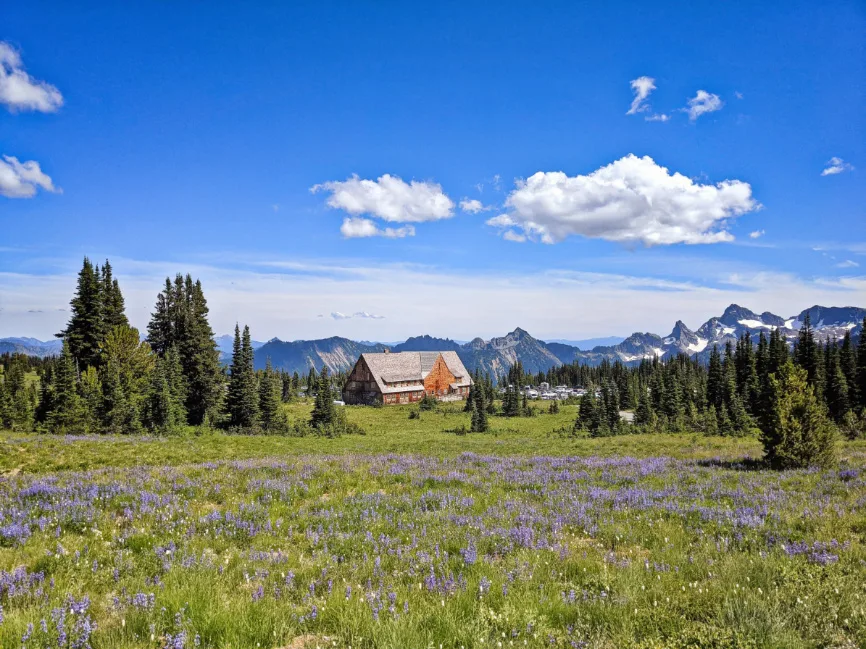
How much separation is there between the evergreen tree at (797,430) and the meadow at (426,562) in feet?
11.1

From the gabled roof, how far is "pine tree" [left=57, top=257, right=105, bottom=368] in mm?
49668

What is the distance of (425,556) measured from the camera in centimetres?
656

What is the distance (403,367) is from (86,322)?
58433mm

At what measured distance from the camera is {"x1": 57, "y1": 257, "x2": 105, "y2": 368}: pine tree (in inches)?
1861

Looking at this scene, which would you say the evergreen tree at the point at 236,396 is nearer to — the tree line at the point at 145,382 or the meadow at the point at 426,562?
→ the tree line at the point at 145,382

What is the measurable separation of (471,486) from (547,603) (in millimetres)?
7137

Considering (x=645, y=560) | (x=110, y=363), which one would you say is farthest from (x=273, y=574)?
(x=110, y=363)

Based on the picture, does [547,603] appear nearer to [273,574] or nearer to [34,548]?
[273,574]

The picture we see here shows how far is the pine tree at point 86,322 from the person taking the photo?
4728 cm

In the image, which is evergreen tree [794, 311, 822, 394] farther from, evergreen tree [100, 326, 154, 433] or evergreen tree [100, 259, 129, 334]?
evergreen tree [100, 259, 129, 334]

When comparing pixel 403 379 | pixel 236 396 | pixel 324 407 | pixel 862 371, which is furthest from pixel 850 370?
pixel 236 396

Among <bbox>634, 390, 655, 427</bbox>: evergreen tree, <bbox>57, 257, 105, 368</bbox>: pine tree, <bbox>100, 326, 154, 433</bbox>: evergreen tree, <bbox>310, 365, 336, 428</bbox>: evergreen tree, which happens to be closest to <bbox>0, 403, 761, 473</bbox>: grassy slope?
<bbox>310, 365, 336, 428</bbox>: evergreen tree

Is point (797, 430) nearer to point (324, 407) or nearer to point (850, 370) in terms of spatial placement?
point (324, 407)

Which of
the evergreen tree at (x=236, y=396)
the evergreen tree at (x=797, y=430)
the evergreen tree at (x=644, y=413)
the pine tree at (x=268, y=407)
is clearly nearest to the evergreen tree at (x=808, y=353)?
the evergreen tree at (x=644, y=413)
